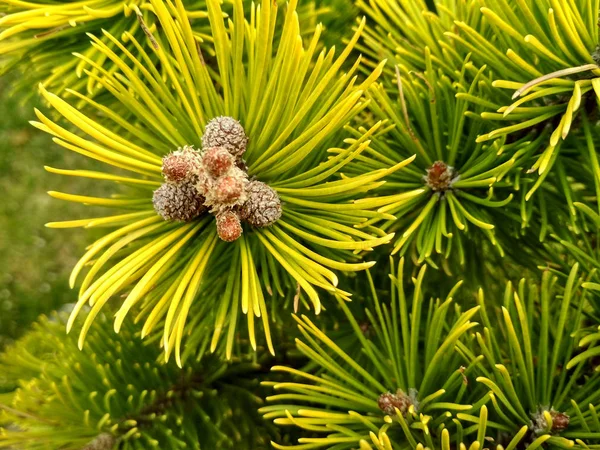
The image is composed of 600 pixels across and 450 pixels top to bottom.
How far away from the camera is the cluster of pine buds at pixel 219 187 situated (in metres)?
0.39

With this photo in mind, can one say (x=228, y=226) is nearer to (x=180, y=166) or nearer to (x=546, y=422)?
(x=180, y=166)

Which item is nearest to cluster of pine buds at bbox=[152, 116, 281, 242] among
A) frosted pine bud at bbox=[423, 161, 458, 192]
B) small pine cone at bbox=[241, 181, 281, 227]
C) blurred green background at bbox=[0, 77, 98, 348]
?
small pine cone at bbox=[241, 181, 281, 227]

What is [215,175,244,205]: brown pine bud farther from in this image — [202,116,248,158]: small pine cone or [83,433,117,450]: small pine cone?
[83,433,117,450]: small pine cone

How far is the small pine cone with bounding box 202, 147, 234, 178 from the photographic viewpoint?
386 mm

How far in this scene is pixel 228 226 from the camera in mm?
398

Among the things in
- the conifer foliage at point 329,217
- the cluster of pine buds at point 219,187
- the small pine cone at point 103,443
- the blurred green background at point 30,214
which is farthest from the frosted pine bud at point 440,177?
the blurred green background at point 30,214

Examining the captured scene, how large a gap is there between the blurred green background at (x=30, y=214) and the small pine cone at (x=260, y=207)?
4.17 feet

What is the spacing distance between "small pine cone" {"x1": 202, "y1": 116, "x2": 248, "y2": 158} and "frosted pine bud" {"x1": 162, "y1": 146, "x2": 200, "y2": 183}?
3cm

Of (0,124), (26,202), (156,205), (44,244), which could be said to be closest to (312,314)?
(156,205)

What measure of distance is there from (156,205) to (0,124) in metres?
1.90

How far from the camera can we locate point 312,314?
629 mm

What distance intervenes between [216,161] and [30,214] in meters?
1.78

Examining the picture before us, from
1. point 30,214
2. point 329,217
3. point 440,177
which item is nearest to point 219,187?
point 329,217

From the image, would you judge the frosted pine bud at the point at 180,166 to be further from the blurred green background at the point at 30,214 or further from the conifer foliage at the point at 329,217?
the blurred green background at the point at 30,214
